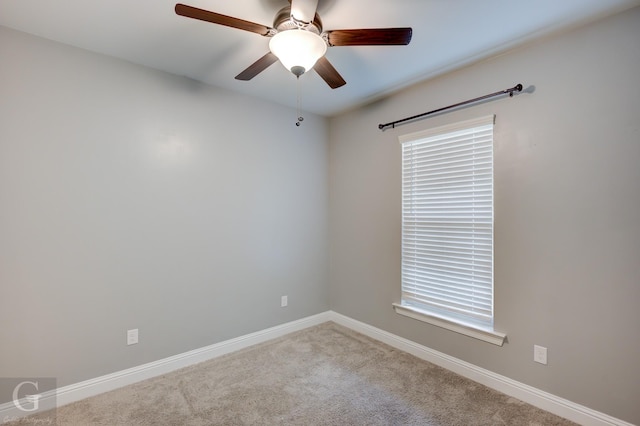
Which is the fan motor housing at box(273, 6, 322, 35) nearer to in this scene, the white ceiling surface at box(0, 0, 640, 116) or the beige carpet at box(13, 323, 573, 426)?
the white ceiling surface at box(0, 0, 640, 116)

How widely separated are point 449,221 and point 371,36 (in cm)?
169

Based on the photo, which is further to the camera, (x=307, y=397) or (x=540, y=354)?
(x=307, y=397)

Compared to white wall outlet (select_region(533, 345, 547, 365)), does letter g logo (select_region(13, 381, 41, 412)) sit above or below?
below

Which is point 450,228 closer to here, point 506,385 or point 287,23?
point 506,385

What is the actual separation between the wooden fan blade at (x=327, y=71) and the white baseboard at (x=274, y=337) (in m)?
2.46

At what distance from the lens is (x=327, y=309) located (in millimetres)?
3725

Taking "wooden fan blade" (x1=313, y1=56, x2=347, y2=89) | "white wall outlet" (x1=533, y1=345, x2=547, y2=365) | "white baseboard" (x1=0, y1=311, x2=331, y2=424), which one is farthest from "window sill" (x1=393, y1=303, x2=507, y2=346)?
"wooden fan blade" (x1=313, y1=56, x2=347, y2=89)

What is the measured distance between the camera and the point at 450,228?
2.54 meters

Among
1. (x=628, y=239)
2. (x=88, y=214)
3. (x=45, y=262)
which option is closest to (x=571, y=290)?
(x=628, y=239)

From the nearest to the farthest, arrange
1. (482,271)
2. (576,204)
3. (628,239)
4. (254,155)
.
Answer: (628,239), (576,204), (482,271), (254,155)

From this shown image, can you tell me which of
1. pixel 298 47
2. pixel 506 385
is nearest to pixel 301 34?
pixel 298 47

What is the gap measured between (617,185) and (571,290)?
719 millimetres

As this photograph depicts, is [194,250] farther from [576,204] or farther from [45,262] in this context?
[576,204]

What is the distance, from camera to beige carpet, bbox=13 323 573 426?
1.91m
